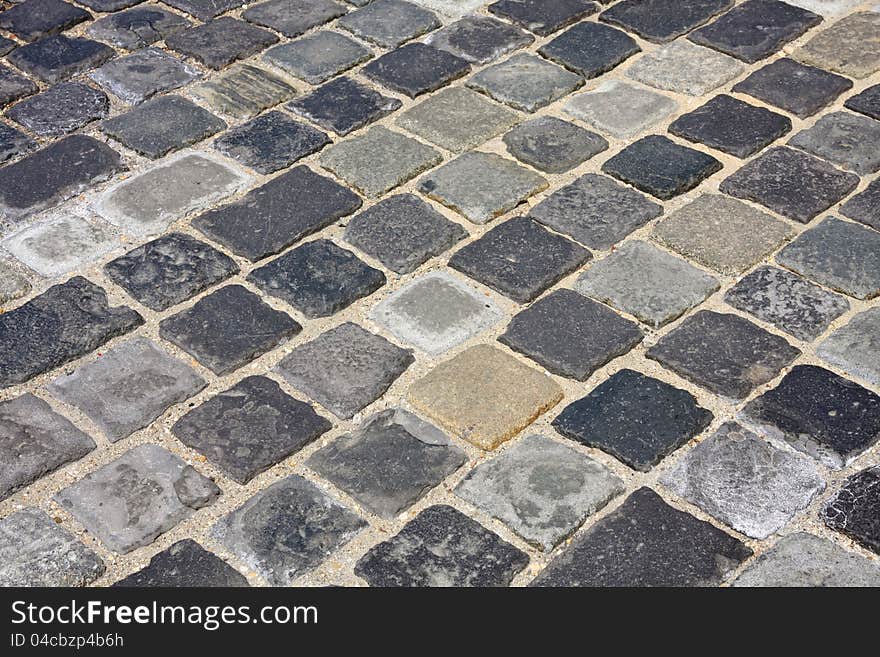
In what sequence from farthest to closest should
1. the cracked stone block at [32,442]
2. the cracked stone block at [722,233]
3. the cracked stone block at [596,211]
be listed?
the cracked stone block at [596,211]
the cracked stone block at [722,233]
the cracked stone block at [32,442]

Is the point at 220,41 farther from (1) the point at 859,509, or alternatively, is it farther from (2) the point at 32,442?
(1) the point at 859,509

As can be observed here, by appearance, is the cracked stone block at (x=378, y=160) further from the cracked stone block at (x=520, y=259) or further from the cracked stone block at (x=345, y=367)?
the cracked stone block at (x=345, y=367)

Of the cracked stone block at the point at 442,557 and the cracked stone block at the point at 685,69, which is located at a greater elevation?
the cracked stone block at the point at 685,69

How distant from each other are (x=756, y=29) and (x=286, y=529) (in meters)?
3.17

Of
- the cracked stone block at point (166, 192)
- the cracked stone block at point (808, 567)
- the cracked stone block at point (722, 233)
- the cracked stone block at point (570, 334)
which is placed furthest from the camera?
the cracked stone block at point (166, 192)

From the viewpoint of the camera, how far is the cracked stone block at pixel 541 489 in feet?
9.78

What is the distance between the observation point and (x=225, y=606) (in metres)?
2.79

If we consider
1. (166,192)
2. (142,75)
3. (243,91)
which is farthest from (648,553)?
(142,75)

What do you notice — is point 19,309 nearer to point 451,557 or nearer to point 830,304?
point 451,557

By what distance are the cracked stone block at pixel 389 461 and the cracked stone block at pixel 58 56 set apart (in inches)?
94.7

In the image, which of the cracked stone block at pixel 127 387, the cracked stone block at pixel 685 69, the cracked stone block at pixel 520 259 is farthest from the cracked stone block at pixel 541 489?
the cracked stone block at pixel 685 69

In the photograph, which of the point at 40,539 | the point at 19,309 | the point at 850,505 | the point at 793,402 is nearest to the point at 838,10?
the point at 793,402

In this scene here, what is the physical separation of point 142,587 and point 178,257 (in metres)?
1.34

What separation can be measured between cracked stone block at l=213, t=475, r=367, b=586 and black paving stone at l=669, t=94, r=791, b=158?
2.13 metres
